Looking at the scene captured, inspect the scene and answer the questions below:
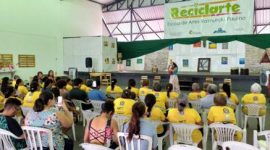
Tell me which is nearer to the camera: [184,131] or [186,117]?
[184,131]

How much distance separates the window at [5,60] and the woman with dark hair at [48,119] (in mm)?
9193

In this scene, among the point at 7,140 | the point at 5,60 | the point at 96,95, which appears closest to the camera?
the point at 7,140

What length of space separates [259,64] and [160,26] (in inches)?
296

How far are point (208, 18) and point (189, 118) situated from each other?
26.8 feet

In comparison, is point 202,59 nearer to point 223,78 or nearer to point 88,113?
point 223,78

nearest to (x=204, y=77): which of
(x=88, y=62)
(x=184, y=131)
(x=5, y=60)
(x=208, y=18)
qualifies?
(x=208, y=18)

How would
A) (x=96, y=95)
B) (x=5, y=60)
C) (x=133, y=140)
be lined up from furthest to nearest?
(x=5, y=60), (x=96, y=95), (x=133, y=140)

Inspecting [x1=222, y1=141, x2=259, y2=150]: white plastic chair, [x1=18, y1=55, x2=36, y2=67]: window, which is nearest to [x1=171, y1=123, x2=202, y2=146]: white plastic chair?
[x1=222, y1=141, x2=259, y2=150]: white plastic chair

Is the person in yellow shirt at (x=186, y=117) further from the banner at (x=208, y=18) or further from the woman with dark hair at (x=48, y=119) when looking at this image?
the banner at (x=208, y=18)

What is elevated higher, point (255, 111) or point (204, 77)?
point (204, 77)

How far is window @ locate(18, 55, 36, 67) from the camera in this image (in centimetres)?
1190

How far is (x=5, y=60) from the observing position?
36.6ft

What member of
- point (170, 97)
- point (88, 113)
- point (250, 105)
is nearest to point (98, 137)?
point (88, 113)

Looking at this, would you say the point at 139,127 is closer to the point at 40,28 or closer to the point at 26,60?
the point at 26,60
